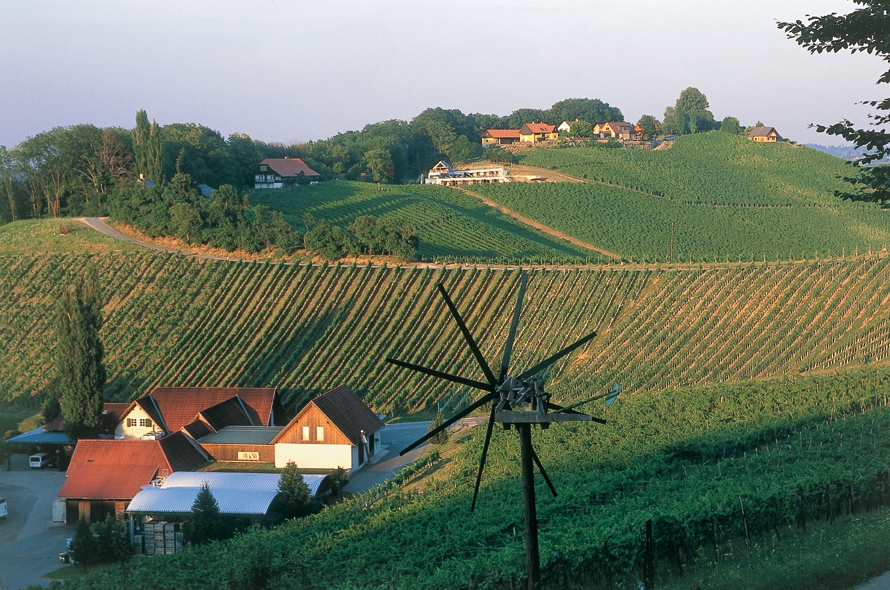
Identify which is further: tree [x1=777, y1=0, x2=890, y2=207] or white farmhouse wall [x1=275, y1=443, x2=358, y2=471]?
white farmhouse wall [x1=275, y1=443, x2=358, y2=471]

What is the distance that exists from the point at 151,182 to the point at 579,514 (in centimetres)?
4809

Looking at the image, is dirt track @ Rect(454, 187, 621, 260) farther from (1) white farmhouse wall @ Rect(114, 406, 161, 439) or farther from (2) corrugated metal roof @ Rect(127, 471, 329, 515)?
(2) corrugated metal roof @ Rect(127, 471, 329, 515)

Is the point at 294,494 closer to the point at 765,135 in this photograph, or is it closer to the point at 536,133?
the point at 765,135

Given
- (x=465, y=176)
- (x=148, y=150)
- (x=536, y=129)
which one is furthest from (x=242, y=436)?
(x=536, y=129)

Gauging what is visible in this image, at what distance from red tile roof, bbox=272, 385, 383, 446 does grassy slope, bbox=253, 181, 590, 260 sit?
2177 centimetres

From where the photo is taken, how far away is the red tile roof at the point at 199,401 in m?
32.4

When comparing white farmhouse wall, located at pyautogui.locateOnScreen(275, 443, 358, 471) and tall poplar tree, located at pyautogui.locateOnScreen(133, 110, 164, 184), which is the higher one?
tall poplar tree, located at pyautogui.locateOnScreen(133, 110, 164, 184)

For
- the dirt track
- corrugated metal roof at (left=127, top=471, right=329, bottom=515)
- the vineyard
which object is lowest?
corrugated metal roof at (left=127, top=471, right=329, bottom=515)

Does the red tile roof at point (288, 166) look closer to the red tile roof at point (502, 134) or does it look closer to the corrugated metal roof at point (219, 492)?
the red tile roof at point (502, 134)

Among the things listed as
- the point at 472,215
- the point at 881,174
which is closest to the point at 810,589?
the point at 881,174

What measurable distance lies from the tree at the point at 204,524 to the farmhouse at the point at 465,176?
61551 millimetres

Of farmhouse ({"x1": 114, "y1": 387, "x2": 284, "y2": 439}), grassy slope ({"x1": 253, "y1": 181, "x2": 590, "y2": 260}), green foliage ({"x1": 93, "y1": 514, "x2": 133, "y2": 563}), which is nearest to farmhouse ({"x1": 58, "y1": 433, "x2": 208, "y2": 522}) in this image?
green foliage ({"x1": 93, "y1": 514, "x2": 133, "y2": 563})

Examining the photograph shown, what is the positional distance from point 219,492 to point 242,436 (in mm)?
5965

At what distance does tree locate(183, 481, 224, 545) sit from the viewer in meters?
22.3
